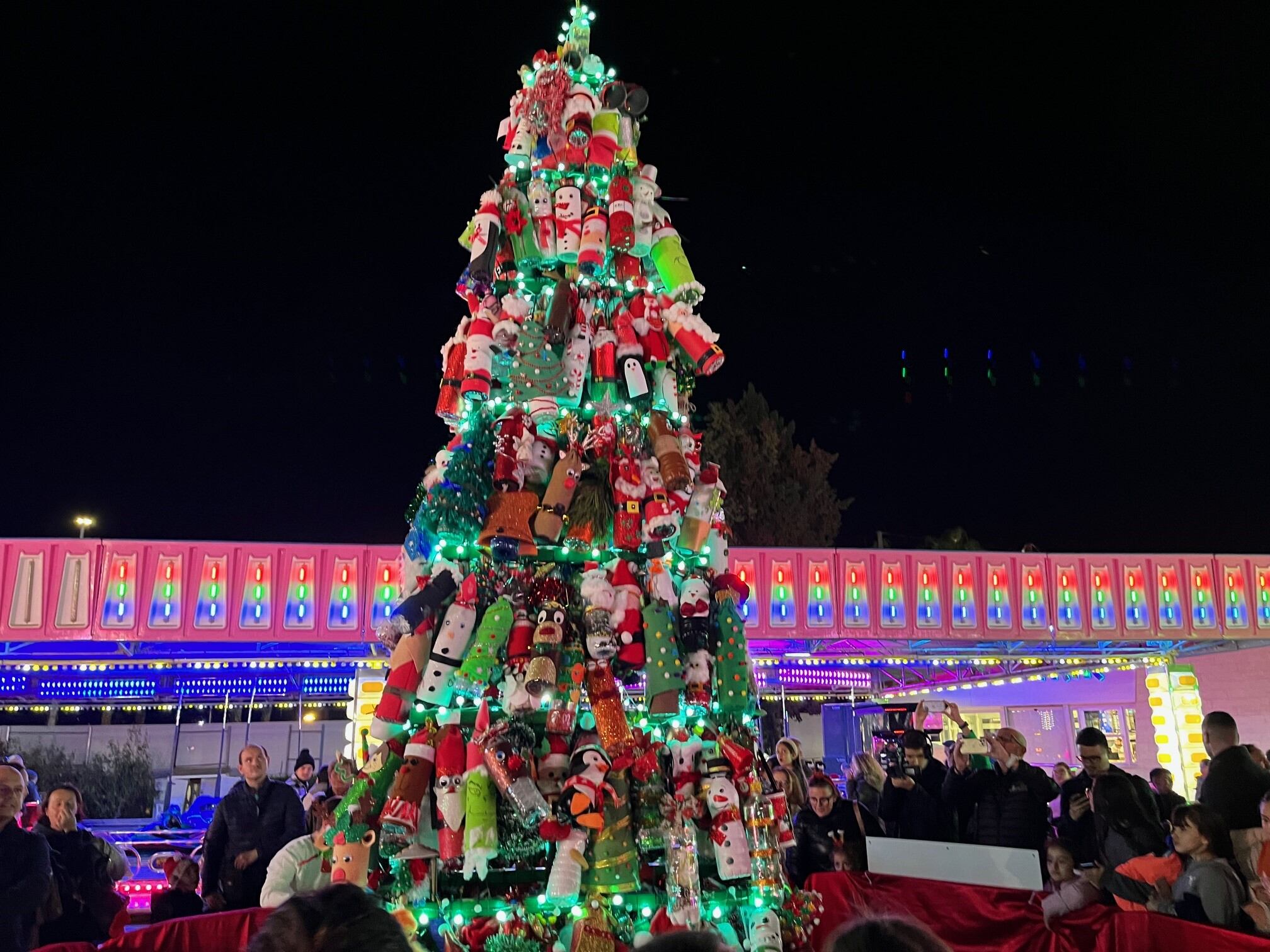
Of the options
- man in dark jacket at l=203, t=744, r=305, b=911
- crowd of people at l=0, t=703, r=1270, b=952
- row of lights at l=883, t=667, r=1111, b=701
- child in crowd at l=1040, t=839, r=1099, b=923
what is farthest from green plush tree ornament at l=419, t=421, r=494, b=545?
row of lights at l=883, t=667, r=1111, b=701

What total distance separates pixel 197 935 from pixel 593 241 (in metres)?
3.42

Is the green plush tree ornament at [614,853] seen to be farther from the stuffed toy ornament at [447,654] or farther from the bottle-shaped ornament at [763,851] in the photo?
the stuffed toy ornament at [447,654]

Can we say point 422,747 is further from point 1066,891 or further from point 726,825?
point 1066,891

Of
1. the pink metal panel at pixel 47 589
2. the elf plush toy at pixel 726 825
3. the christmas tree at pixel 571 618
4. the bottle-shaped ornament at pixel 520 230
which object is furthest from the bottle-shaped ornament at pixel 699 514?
the pink metal panel at pixel 47 589

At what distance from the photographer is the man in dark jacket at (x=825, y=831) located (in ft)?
16.9

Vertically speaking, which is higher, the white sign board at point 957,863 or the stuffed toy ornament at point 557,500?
the stuffed toy ornament at point 557,500

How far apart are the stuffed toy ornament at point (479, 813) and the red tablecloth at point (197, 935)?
33.5 inches

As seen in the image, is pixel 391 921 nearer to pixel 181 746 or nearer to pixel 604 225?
pixel 604 225

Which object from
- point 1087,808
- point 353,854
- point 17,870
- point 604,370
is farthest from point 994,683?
point 17,870

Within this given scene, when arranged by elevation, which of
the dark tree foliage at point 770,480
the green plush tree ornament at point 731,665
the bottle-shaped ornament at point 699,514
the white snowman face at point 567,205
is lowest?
the green plush tree ornament at point 731,665

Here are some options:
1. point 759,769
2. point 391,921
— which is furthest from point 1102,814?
point 391,921

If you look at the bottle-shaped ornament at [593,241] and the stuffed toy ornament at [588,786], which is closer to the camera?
the stuffed toy ornament at [588,786]

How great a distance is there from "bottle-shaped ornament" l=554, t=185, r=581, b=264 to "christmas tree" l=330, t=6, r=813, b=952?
13 millimetres

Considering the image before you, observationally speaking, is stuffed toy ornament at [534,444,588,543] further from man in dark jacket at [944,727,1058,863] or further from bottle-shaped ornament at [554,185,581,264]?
man in dark jacket at [944,727,1058,863]
